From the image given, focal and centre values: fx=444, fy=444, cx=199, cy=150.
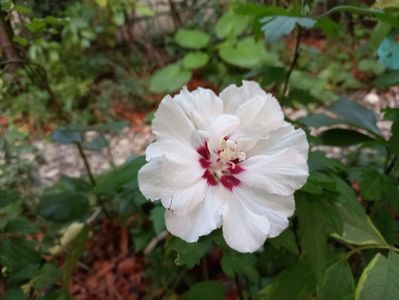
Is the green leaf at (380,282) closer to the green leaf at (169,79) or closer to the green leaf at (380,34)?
the green leaf at (380,34)

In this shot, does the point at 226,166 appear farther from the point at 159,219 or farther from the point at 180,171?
the point at 159,219

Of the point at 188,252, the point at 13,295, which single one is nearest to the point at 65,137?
the point at 13,295

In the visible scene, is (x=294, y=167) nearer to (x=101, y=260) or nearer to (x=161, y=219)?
(x=161, y=219)

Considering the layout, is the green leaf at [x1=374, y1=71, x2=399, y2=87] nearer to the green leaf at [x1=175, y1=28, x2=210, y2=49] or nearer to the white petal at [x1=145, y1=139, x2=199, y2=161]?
the white petal at [x1=145, y1=139, x2=199, y2=161]

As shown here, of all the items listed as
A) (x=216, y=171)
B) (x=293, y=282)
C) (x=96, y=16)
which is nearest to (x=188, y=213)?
(x=216, y=171)

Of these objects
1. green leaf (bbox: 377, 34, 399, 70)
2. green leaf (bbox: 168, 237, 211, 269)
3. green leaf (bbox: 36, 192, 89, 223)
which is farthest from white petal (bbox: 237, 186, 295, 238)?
green leaf (bbox: 36, 192, 89, 223)
